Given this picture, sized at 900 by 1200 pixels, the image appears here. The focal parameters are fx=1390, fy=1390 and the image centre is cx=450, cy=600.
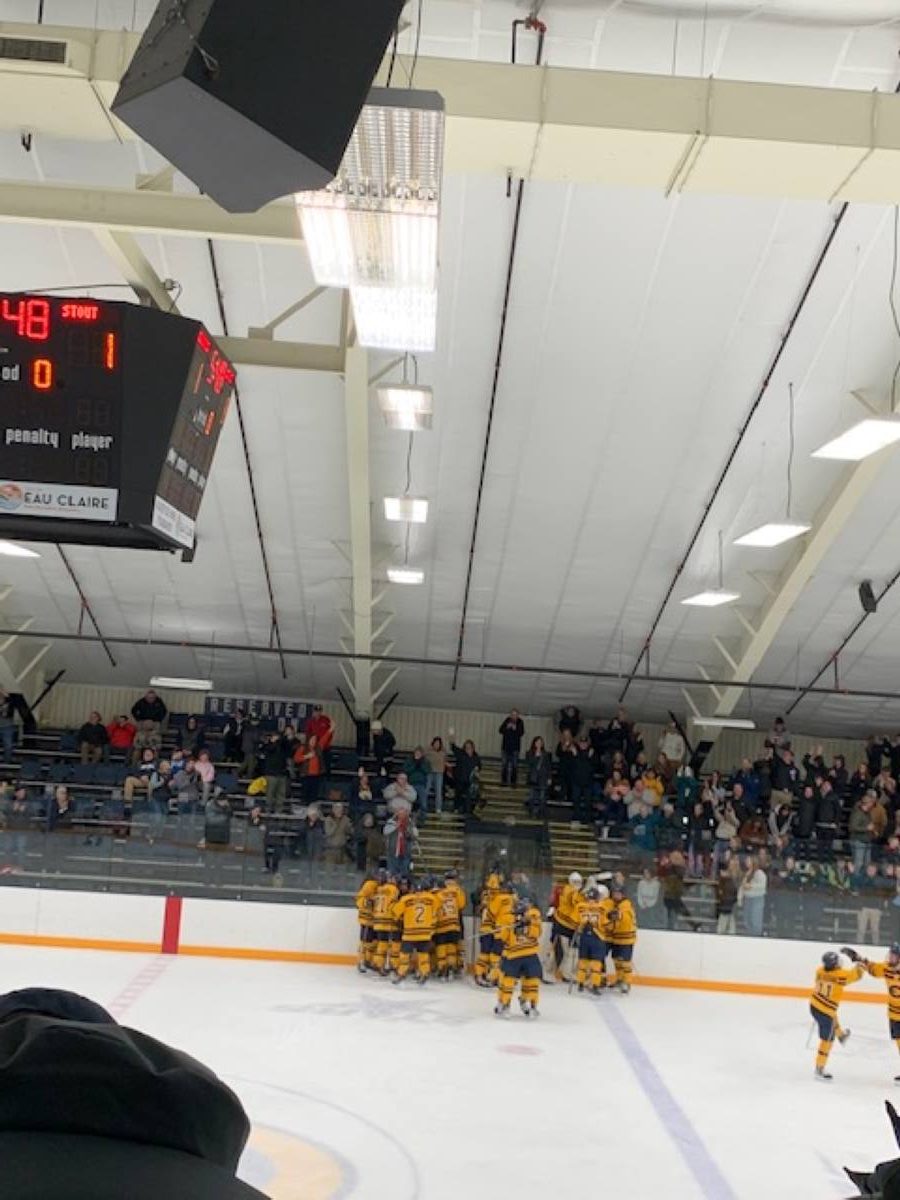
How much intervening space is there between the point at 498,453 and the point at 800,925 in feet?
22.1

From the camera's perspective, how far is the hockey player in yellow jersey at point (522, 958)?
536 inches

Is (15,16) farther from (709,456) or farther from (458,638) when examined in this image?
(458,638)

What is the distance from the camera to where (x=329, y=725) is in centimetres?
2253

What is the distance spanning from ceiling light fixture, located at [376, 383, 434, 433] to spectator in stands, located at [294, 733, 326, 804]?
10.6 metres

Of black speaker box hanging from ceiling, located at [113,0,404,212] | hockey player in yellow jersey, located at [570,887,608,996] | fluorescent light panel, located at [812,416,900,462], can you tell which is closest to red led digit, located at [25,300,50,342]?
black speaker box hanging from ceiling, located at [113,0,404,212]

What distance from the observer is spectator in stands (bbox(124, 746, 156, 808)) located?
17.2m

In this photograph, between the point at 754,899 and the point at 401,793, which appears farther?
the point at 401,793

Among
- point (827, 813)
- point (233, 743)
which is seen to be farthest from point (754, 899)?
point (233, 743)

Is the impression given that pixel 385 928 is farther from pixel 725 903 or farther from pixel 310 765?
pixel 310 765

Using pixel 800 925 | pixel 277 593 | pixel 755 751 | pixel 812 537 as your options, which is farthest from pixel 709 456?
pixel 755 751

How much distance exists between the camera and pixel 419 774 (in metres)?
21.4

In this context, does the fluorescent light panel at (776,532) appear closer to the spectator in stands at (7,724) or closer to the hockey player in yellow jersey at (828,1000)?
the hockey player in yellow jersey at (828,1000)

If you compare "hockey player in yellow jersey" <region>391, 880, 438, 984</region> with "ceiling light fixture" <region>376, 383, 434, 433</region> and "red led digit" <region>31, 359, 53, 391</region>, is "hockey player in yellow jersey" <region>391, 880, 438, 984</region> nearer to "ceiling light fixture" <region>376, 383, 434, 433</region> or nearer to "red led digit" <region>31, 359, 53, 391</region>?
"ceiling light fixture" <region>376, 383, 434, 433</region>

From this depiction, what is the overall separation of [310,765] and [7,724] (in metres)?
4.94
